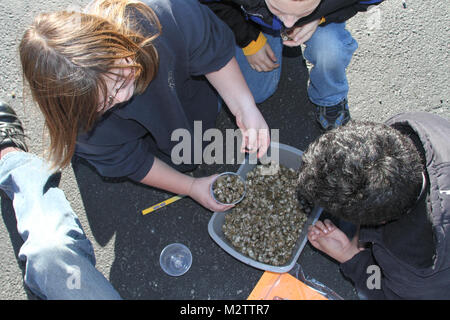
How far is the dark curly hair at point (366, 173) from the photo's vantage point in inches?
52.5

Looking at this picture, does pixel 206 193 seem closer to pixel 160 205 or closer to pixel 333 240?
pixel 160 205

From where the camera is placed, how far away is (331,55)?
1.92 metres

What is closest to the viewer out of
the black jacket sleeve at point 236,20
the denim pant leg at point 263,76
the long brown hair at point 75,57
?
the long brown hair at point 75,57

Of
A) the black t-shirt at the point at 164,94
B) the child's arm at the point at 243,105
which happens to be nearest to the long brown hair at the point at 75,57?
the black t-shirt at the point at 164,94

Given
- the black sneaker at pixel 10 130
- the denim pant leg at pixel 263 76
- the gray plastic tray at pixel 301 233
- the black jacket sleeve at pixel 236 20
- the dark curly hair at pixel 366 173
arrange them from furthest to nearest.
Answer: the black sneaker at pixel 10 130 → the denim pant leg at pixel 263 76 → the gray plastic tray at pixel 301 233 → the black jacket sleeve at pixel 236 20 → the dark curly hair at pixel 366 173

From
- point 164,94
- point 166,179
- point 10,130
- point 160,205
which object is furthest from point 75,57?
point 10,130

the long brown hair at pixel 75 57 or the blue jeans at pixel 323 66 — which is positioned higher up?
the long brown hair at pixel 75 57

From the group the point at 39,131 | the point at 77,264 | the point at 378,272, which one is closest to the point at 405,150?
the point at 378,272

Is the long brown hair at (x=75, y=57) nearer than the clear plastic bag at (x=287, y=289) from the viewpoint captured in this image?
Yes

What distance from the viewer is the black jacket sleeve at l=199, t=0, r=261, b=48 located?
5.70 feet

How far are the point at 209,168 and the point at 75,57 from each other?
1438 mm

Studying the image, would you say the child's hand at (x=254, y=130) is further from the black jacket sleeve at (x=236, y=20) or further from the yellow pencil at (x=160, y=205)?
the yellow pencil at (x=160, y=205)

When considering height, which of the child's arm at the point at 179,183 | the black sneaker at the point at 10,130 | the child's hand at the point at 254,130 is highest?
the child's hand at the point at 254,130
